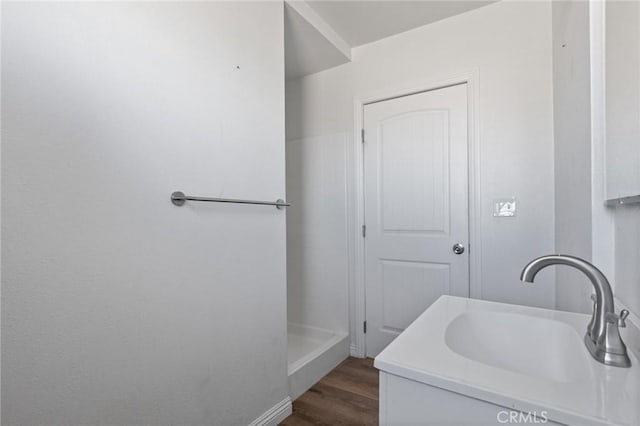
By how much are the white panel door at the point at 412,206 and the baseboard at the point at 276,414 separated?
889 mm

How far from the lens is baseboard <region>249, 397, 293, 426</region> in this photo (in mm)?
1542

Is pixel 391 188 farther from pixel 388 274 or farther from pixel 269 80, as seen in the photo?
pixel 269 80

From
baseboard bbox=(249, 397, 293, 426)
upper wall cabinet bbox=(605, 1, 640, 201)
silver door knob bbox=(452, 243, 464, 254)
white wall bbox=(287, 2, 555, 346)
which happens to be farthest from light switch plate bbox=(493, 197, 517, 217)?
baseboard bbox=(249, 397, 293, 426)

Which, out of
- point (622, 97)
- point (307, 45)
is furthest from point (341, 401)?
point (307, 45)

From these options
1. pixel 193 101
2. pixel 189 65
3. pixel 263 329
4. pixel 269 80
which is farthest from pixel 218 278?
pixel 269 80

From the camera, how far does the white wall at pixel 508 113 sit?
183cm

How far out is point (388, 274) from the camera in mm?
2330

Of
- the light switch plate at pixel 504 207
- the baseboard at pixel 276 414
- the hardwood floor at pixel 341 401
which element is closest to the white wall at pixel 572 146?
the light switch plate at pixel 504 207

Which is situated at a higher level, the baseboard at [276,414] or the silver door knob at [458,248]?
the silver door knob at [458,248]

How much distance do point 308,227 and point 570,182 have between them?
5.89 ft

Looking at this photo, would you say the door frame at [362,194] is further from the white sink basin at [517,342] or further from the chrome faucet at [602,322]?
the chrome faucet at [602,322]

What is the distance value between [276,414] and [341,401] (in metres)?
0.41
